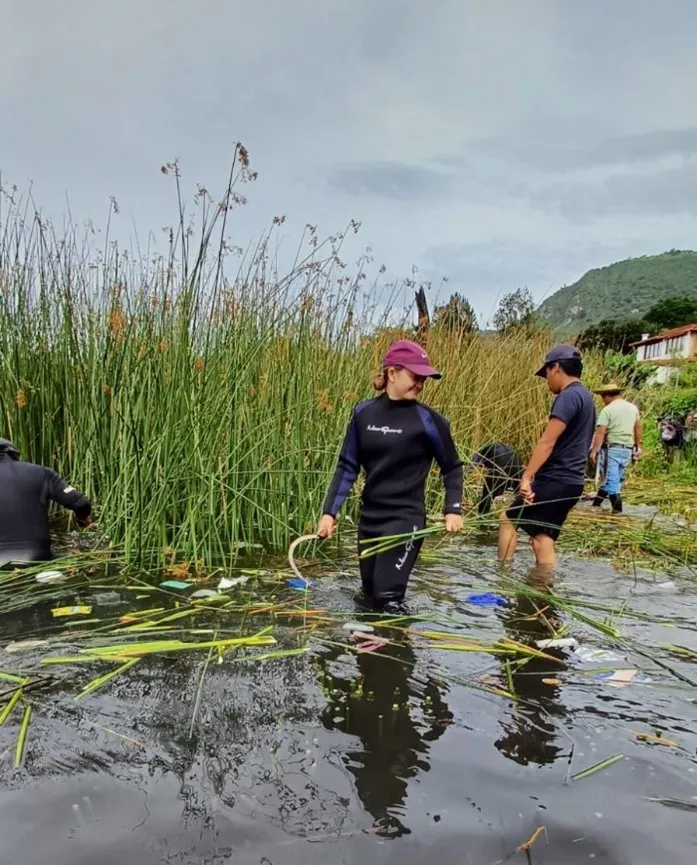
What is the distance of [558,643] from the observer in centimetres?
336

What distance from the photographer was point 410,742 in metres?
2.38

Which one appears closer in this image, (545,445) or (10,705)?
(10,705)

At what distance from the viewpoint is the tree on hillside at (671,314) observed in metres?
56.8

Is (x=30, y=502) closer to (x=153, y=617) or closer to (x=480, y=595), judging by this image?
(x=153, y=617)

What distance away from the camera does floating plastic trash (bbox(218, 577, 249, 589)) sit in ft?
13.1

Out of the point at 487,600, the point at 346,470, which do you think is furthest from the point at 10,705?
the point at 487,600

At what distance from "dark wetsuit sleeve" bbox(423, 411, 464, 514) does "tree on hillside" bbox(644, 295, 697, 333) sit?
5907cm

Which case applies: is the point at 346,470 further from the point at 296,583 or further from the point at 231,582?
the point at 231,582

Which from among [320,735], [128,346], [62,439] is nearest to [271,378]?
[128,346]

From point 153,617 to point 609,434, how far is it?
677 centimetres

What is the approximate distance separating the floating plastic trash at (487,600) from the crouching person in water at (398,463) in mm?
658

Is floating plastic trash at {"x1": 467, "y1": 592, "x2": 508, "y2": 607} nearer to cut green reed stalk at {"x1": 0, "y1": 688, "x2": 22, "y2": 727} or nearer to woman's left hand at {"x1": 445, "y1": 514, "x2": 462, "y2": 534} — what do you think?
woman's left hand at {"x1": 445, "y1": 514, "x2": 462, "y2": 534}

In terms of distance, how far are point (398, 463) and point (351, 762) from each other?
163cm

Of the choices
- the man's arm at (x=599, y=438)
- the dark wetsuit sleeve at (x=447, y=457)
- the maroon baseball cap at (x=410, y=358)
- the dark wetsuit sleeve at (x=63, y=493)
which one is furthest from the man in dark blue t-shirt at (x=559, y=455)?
the man's arm at (x=599, y=438)
